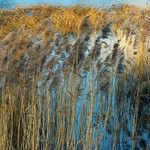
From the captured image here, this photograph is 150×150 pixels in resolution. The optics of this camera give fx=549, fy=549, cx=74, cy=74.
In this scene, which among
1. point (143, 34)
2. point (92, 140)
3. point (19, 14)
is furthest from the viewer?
→ point (19, 14)

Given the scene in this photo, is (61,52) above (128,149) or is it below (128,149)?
above

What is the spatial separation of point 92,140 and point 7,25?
23.7 feet

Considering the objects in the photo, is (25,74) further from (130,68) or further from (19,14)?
(19,14)

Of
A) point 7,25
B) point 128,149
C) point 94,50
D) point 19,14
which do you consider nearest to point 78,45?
point 94,50

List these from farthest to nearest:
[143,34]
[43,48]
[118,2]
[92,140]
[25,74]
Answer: [118,2] < [143,34] < [25,74] < [43,48] < [92,140]

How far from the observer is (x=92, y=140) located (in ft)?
11.1

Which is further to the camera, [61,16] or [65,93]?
[61,16]

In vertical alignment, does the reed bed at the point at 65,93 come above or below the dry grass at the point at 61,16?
below

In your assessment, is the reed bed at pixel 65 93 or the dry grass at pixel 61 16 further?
the dry grass at pixel 61 16

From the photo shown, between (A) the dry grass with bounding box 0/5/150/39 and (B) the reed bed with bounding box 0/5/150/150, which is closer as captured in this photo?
(B) the reed bed with bounding box 0/5/150/150

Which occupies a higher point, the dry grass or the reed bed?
the dry grass

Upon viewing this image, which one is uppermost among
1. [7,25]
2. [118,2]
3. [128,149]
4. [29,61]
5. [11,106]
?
[118,2]

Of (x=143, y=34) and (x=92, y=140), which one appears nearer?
(x=92, y=140)

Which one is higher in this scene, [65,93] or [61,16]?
[61,16]
